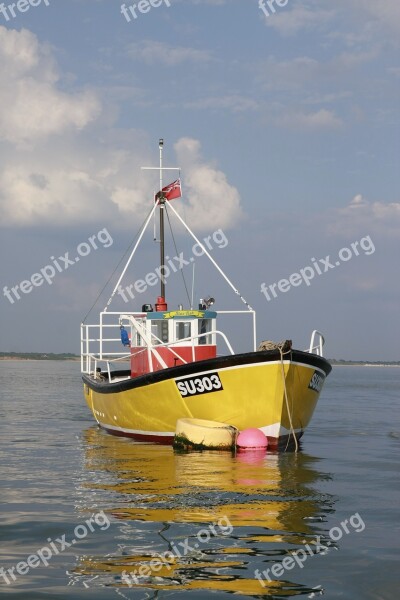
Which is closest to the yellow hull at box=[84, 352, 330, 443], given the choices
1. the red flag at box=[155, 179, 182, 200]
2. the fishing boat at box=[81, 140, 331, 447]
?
the fishing boat at box=[81, 140, 331, 447]

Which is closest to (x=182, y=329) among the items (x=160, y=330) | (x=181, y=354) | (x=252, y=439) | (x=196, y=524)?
(x=160, y=330)

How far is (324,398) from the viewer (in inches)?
1620

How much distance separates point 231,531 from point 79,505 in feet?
8.45

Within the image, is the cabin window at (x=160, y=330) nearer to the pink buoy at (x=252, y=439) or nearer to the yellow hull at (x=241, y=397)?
the yellow hull at (x=241, y=397)

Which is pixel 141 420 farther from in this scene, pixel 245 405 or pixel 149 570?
pixel 149 570

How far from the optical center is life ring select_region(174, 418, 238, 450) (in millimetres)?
15531

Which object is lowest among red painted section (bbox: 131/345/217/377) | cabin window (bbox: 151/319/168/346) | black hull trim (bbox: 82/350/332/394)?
black hull trim (bbox: 82/350/332/394)

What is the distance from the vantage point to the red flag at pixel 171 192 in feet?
71.7

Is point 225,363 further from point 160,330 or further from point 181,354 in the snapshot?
point 160,330

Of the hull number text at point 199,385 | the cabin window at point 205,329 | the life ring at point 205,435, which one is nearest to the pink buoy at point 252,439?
the life ring at point 205,435

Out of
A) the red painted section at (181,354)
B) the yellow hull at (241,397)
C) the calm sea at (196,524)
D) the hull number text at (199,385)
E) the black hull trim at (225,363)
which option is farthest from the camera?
the red painted section at (181,354)

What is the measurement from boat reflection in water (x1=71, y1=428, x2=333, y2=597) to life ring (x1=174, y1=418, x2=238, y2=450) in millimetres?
235

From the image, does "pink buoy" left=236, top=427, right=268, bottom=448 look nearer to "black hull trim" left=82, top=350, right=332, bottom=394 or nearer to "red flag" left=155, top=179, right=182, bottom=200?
"black hull trim" left=82, top=350, right=332, bottom=394

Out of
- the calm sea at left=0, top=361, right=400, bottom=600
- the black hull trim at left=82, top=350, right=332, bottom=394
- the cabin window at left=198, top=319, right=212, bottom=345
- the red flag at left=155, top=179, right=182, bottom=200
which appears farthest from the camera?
the red flag at left=155, top=179, right=182, bottom=200
